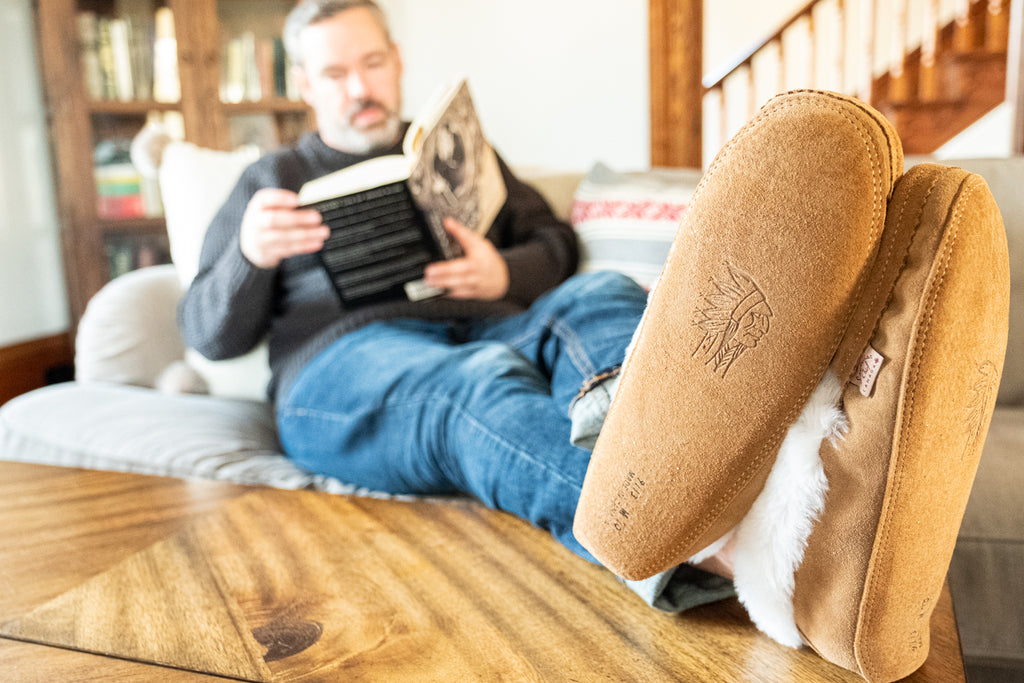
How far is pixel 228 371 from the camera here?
130cm

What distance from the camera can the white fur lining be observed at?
1.55 ft

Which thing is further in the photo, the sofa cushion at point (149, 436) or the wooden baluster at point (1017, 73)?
the wooden baluster at point (1017, 73)

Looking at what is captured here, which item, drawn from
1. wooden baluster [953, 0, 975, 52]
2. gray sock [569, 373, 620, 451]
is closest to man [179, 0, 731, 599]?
gray sock [569, 373, 620, 451]

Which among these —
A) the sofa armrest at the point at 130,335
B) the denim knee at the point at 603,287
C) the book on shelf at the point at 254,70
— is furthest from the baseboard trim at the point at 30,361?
the denim knee at the point at 603,287

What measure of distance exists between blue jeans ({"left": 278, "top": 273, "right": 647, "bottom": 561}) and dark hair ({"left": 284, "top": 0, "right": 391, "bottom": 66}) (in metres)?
0.55

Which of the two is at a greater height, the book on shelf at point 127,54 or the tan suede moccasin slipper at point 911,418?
the book on shelf at point 127,54

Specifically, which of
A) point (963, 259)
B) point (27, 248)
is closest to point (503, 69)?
point (27, 248)

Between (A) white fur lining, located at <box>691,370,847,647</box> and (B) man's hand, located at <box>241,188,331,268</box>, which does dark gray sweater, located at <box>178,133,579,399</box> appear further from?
(A) white fur lining, located at <box>691,370,847,647</box>

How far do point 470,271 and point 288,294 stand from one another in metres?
0.32

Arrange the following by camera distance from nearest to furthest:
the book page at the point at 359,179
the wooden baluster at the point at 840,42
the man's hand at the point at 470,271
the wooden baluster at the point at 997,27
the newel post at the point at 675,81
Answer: the book page at the point at 359,179
the man's hand at the point at 470,271
the newel post at the point at 675,81
the wooden baluster at the point at 840,42
the wooden baluster at the point at 997,27

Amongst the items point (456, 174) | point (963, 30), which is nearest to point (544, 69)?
point (963, 30)

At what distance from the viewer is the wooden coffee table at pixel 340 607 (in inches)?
19.7

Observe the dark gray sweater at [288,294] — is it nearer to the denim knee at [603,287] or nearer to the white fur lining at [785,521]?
the denim knee at [603,287]

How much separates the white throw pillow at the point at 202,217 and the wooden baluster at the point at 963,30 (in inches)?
109
